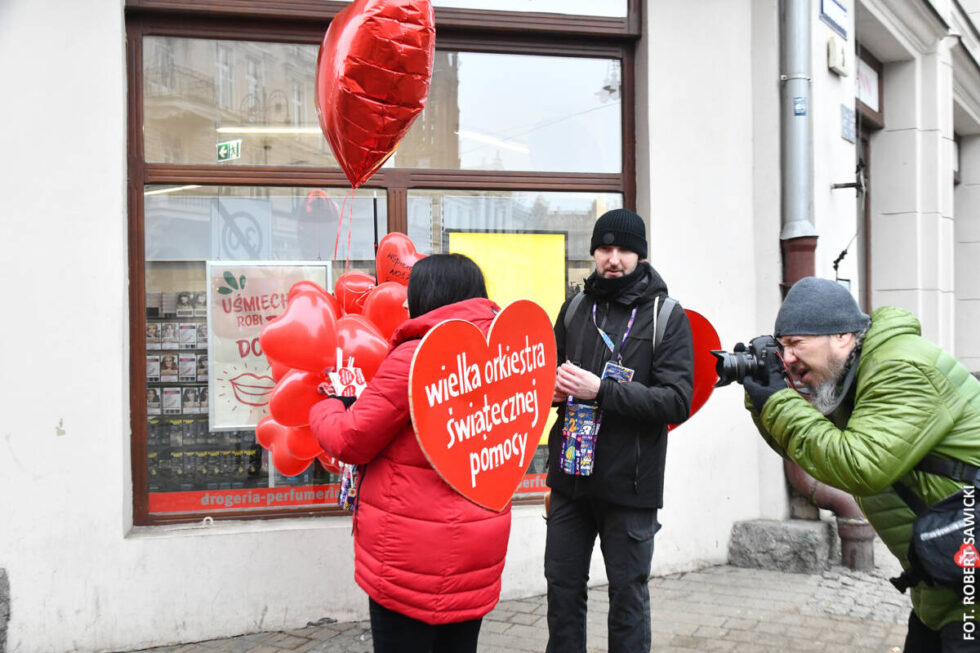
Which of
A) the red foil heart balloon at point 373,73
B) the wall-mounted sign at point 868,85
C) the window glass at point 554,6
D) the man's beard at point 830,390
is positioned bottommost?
the man's beard at point 830,390

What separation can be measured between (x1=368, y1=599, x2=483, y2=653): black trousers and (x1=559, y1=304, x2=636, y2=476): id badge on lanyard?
77cm

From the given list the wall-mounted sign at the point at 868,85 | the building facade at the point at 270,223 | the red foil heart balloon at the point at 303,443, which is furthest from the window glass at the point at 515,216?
the wall-mounted sign at the point at 868,85

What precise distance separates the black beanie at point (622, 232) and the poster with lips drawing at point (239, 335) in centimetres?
217

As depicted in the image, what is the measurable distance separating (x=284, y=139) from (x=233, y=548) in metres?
2.30

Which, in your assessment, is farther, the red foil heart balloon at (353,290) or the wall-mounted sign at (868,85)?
the wall-mounted sign at (868,85)

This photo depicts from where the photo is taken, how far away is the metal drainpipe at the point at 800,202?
5285 mm

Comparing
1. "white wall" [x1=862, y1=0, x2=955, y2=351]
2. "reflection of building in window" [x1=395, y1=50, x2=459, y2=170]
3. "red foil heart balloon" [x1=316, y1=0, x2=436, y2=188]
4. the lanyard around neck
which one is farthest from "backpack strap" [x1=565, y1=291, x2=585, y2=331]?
"white wall" [x1=862, y1=0, x2=955, y2=351]

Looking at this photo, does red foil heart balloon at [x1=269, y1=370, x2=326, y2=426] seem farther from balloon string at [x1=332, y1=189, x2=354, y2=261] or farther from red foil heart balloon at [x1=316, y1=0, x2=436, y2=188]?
balloon string at [x1=332, y1=189, x2=354, y2=261]

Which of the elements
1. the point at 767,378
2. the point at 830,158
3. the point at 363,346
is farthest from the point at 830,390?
the point at 830,158

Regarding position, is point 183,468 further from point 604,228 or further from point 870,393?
point 870,393

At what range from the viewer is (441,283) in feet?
8.61

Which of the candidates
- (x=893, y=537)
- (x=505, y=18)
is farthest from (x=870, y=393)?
(x=505, y=18)

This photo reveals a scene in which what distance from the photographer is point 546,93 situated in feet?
17.6

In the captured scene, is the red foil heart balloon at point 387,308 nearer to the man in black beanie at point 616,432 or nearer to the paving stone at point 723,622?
the man in black beanie at point 616,432
